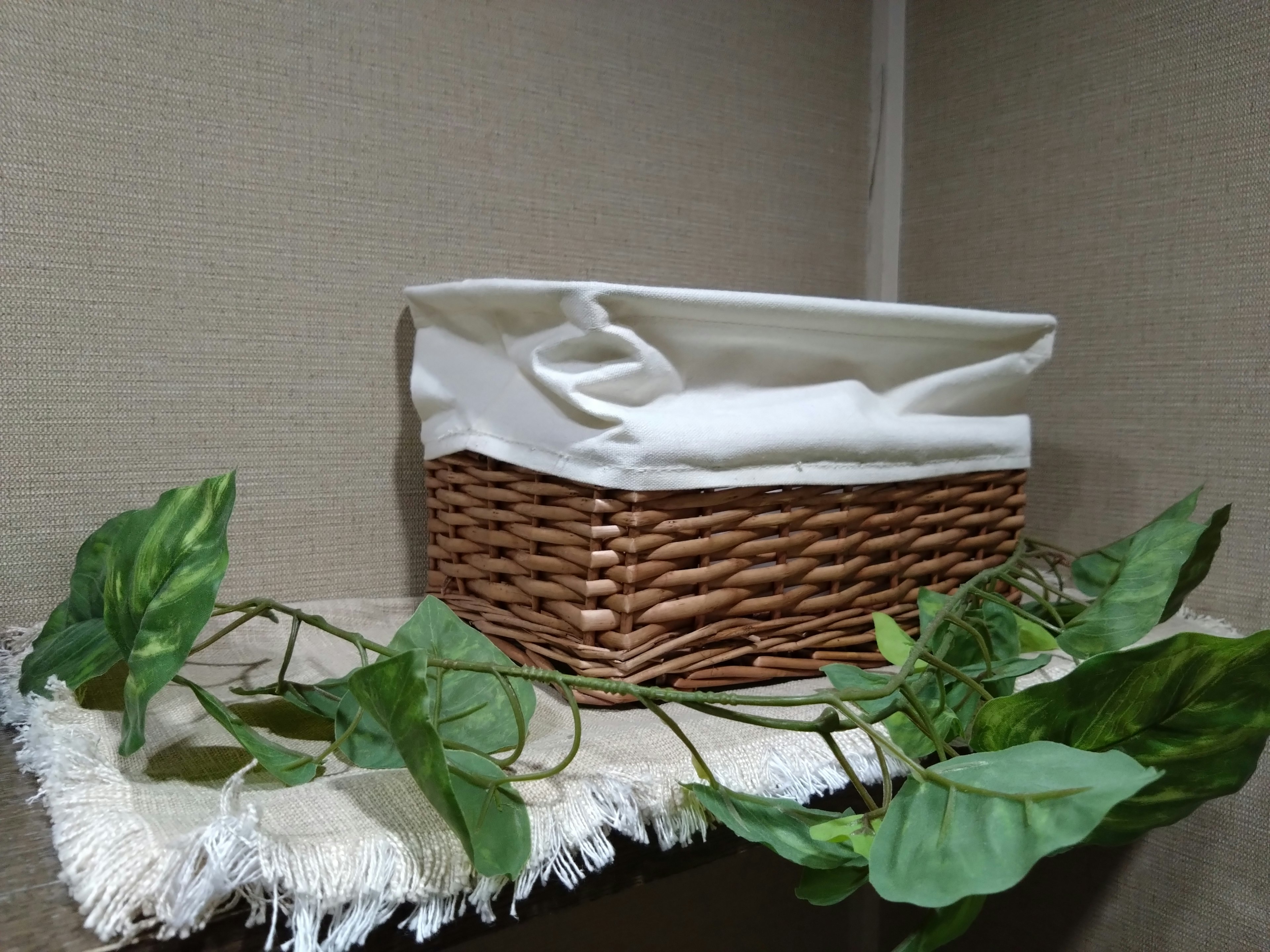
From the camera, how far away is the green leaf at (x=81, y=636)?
1.52ft

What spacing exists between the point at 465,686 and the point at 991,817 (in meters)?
0.24

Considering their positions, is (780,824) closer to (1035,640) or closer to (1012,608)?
A: (1012,608)

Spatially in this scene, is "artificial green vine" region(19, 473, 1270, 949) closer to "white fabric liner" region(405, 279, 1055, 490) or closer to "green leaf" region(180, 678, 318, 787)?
"green leaf" region(180, 678, 318, 787)

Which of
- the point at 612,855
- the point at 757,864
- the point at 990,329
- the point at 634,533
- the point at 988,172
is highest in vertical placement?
the point at 988,172

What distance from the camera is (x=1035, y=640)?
65 cm

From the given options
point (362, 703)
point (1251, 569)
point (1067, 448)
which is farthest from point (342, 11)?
point (1251, 569)

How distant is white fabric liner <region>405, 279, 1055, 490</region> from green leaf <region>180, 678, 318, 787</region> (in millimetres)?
218

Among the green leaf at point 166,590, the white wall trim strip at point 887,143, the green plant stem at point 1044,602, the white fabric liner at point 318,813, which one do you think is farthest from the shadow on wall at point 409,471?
the white wall trim strip at point 887,143

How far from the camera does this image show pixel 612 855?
41 cm

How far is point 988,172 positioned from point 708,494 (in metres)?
0.66

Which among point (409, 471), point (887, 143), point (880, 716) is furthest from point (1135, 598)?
point (887, 143)

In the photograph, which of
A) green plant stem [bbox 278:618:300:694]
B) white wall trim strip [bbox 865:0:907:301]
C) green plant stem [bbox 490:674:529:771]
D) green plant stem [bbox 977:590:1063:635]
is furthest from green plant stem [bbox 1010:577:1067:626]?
white wall trim strip [bbox 865:0:907:301]

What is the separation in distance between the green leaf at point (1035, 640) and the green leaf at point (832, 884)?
0.33m

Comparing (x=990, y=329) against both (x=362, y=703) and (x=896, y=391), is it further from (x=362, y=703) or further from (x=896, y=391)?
(x=362, y=703)
